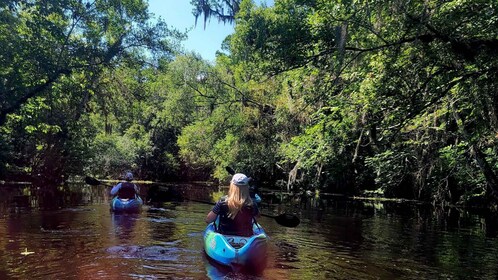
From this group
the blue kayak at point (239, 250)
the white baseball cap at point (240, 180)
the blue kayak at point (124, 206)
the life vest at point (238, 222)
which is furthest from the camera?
the blue kayak at point (124, 206)

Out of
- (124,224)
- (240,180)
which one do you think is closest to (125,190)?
(124,224)

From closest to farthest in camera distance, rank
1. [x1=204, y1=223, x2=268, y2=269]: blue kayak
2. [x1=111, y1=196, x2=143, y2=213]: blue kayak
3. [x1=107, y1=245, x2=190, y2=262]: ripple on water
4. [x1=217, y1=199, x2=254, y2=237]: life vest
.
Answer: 1. [x1=204, y1=223, x2=268, y2=269]: blue kayak
2. [x1=217, y1=199, x2=254, y2=237]: life vest
3. [x1=107, y1=245, x2=190, y2=262]: ripple on water
4. [x1=111, y1=196, x2=143, y2=213]: blue kayak

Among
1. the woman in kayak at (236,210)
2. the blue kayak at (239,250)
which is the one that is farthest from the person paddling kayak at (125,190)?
the blue kayak at (239,250)

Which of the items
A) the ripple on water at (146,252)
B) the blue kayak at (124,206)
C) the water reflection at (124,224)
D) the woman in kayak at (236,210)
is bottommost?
the ripple on water at (146,252)

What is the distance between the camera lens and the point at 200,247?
922 cm

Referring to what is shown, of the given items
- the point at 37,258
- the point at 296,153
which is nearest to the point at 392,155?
the point at 296,153

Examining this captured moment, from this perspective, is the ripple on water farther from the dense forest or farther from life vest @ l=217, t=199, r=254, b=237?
the dense forest

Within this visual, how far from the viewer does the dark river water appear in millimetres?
7211

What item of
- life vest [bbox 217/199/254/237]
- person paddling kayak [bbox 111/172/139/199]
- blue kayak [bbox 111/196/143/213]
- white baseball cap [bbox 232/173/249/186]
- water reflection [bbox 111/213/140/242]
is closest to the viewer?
white baseball cap [bbox 232/173/249/186]

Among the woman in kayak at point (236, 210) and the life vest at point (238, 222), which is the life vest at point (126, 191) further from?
the life vest at point (238, 222)

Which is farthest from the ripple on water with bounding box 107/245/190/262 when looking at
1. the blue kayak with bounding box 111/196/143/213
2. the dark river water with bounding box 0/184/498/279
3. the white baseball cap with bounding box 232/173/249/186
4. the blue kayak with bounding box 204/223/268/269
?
the blue kayak with bounding box 111/196/143/213

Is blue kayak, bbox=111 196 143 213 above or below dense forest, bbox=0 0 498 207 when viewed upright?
below

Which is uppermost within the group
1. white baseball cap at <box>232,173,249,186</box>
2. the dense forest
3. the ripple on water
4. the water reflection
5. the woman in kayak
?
the dense forest

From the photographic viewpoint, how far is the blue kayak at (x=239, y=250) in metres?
6.95
